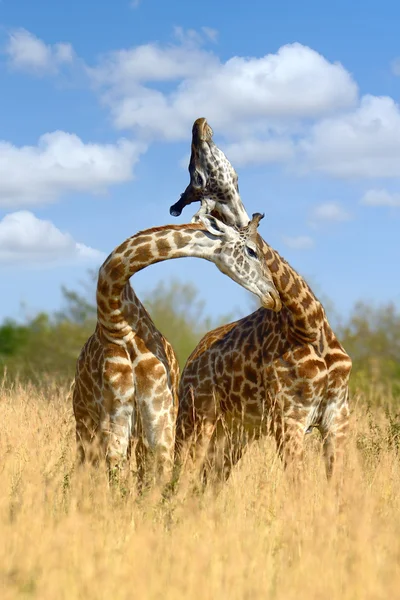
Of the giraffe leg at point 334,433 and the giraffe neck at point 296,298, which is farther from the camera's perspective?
the giraffe leg at point 334,433

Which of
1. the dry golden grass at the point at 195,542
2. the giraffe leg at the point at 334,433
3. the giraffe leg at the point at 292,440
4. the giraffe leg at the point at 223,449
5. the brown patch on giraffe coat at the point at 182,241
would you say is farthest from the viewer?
the giraffe leg at the point at 223,449

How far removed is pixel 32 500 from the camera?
6004mm

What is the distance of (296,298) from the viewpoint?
22.3ft

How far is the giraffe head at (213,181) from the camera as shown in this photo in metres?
6.77

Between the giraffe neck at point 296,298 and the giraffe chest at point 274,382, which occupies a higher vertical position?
the giraffe neck at point 296,298

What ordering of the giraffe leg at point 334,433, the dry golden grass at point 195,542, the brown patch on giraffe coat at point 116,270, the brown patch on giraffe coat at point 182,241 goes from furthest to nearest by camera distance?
the giraffe leg at point 334,433 < the brown patch on giraffe coat at point 116,270 < the brown patch on giraffe coat at point 182,241 < the dry golden grass at point 195,542

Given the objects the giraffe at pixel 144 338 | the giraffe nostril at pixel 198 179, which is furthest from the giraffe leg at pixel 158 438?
the giraffe nostril at pixel 198 179

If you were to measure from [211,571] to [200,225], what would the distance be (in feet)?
8.38

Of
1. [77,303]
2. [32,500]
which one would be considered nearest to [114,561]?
[32,500]

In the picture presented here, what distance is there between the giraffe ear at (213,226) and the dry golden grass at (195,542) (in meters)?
1.82

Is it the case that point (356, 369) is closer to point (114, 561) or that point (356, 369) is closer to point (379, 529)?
point (379, 529)

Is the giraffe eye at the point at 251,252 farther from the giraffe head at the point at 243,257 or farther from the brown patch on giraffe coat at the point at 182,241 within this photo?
the brown patch on giraffe coat at the point at 182,241

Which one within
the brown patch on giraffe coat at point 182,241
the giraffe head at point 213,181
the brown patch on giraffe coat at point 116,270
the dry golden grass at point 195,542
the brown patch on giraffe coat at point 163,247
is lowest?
the dry golden grass at point 195,542

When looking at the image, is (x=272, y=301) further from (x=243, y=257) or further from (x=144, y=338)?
(x=144, y=338)
